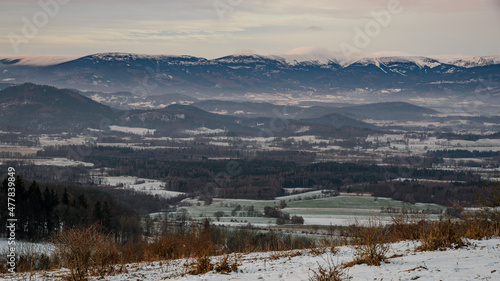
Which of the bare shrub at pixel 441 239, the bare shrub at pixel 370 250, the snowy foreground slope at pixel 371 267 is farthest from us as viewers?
the bare shrub at pixel 441 239

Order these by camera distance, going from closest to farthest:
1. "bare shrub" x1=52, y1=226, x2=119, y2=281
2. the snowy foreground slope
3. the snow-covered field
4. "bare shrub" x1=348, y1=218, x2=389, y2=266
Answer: the snowy foreground slope
"bare shrub" x1=348, y1=218, x2=389, y2=266
"bare shrub" x1=52, y1=226, x2=119, y2=281
the snow-covered field

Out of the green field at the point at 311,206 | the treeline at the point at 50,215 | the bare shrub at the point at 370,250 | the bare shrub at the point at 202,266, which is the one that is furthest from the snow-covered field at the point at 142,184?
the bare shrub at the point at 370,250

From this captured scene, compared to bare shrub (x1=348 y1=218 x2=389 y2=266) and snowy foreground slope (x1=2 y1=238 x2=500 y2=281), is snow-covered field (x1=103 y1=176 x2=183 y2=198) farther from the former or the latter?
bare shrub (x1=348 y1=218 x2=389 y2=266)

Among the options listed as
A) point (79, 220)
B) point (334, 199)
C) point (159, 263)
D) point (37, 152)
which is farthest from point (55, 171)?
point (159, 263)

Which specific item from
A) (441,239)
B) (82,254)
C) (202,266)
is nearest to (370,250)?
(441,239)

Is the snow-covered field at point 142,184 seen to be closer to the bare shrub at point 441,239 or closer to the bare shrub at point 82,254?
the bare shrub at point 82,254

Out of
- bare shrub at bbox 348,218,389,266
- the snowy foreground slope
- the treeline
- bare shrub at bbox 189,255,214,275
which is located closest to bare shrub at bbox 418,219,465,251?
the snowy foreground slope

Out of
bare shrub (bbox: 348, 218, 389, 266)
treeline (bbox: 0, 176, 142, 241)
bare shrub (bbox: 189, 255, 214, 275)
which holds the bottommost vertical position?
treeline (bbox: 0, 176, 142, 241)

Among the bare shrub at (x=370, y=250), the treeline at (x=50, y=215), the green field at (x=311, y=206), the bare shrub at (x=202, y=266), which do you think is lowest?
the green field at (x=311, y=206)

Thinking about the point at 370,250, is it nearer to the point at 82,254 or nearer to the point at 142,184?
the point at 82,254

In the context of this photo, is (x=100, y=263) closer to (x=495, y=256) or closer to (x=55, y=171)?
(x=495, y=256)
